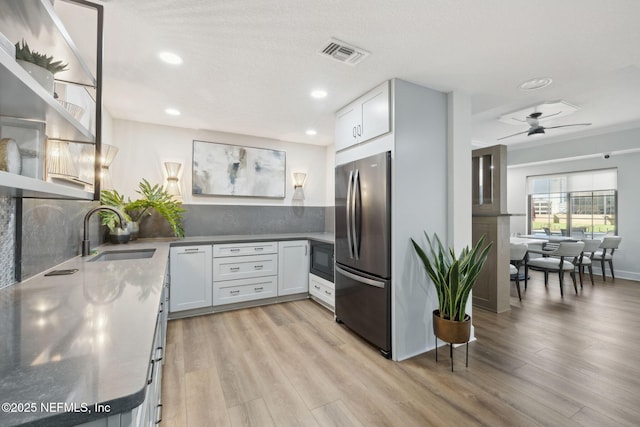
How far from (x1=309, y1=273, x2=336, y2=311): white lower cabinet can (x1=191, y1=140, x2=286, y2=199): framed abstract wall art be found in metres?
1.46

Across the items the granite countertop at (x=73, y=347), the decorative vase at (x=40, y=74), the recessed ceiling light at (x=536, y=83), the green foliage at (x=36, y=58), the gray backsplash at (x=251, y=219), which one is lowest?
the granite countertop at (x=73, y=347)

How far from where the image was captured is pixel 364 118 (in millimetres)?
2756

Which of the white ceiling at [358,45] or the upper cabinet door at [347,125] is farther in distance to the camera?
the upper cabinet door at [347,125]

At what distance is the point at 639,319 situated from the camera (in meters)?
3.22

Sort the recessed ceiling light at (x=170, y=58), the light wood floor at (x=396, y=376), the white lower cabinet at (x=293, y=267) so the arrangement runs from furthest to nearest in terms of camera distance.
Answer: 1. the white lower cabinet at (x=293, y=267)
2. the recessed ceiling light at (x=170, y=58)
3. the light wood floor at (x=396, y=376)

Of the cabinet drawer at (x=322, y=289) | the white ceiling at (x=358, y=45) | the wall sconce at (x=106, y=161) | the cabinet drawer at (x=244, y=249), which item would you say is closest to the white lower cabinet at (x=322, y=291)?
the cabinet drawer at (x=322, y=289)

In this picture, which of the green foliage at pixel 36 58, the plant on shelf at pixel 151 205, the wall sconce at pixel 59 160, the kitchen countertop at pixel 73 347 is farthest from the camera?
the plant on shelf at pixel 151 205

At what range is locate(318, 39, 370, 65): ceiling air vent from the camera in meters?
1.98

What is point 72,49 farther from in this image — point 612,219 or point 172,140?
point 612,219

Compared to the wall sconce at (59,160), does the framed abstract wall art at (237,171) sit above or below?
above

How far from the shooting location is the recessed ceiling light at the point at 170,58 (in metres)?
2.10

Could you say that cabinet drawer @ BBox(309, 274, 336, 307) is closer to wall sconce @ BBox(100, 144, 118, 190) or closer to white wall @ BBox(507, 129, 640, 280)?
wall sconce @ BBox(100, 144, 118, 190)

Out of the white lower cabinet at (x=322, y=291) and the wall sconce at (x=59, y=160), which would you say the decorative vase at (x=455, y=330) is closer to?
the white lower cabinet at (x=322, y=291)

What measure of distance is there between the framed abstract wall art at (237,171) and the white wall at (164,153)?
0.09 m
